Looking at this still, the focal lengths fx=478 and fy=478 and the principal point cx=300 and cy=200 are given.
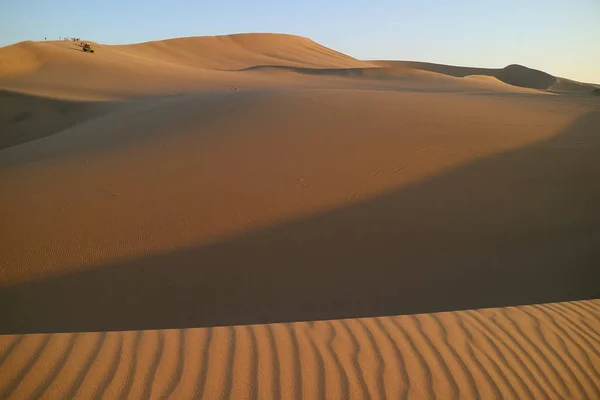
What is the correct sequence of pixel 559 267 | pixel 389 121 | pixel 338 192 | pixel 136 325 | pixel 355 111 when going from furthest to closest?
pixel 355 111 < pixel 389 121 < pixel 338 192 < pixel 559 267 < pixel 136 325

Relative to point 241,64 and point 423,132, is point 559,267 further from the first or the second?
point 241,64

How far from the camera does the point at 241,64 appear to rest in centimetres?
4025

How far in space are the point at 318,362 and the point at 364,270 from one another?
2088 millimetres

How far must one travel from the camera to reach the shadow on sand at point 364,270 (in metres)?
4.10

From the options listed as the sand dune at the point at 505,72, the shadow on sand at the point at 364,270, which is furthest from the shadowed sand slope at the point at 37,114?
the sand dune at the point at 505,72

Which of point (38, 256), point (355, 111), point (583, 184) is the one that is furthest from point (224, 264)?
point (355, 111)

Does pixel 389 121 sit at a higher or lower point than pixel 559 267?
higher

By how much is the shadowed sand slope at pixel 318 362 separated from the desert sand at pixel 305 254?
0.01m

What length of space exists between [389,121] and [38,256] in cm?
623

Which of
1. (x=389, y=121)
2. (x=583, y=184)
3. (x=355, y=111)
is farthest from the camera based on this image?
(x=355, y=111)

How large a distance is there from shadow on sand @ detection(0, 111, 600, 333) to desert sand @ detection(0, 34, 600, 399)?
0.9 inches

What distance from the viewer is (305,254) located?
15.9 feet

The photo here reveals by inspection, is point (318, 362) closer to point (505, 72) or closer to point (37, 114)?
point (37, 114)

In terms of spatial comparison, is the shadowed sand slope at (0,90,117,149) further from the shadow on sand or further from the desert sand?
the shadow on sand
